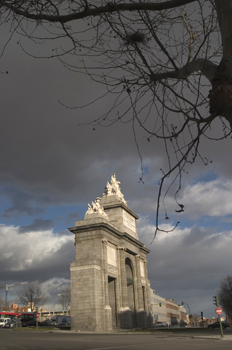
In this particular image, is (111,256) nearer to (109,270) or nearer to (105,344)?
(109,270)

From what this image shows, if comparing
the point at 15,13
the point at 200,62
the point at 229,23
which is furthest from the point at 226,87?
the point at 15,13

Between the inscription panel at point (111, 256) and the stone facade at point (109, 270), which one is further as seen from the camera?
the inscription panel at point (111, 256)

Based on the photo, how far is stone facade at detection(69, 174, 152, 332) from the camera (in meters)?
37.9

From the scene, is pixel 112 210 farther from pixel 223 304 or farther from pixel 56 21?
pixel 223 304

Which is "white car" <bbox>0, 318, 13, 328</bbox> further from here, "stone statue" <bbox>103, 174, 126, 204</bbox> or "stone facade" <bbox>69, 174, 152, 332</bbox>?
"stone statue" <bbox>103, 174, 126, 204</bbox>

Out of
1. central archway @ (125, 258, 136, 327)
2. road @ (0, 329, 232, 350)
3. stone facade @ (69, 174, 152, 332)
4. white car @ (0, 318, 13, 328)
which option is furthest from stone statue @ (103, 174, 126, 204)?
road @ (0, 329, 232, 350)

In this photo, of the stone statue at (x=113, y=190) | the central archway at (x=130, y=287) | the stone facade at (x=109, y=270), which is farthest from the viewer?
the stone statue at (x=113, y=190)

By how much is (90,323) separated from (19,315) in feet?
108

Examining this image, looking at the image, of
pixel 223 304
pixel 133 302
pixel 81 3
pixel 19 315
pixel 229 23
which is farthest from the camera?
pixel 223 304

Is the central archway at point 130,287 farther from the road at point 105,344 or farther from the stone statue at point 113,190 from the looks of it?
the road at point 105,344

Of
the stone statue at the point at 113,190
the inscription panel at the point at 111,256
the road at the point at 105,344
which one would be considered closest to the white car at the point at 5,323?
the inscription panel at the point at 111,256

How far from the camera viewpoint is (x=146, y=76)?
18.9 feet

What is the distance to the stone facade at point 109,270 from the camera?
37906mm

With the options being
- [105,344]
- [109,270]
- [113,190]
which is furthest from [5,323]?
[105,344]
